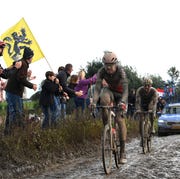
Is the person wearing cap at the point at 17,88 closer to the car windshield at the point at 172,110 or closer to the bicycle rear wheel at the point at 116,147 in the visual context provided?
the bicycle rear wheel at the point at 116,147

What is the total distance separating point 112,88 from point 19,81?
2094 mm

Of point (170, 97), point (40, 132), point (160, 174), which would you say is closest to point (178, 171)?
point (160, 174)

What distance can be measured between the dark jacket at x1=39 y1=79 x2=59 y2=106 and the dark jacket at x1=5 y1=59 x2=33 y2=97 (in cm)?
188

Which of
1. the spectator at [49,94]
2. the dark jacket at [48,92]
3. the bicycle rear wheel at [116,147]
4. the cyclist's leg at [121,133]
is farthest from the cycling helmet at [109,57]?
the dark jacket at [48,92]

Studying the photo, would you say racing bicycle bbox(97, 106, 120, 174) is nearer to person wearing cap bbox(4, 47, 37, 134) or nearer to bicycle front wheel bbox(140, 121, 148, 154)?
person wearing cap bbox(4, 47, 37, 134)

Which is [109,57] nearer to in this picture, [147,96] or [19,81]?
[19,81]

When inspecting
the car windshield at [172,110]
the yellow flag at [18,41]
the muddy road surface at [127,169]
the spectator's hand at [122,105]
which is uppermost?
the yellow flag at [18,41]

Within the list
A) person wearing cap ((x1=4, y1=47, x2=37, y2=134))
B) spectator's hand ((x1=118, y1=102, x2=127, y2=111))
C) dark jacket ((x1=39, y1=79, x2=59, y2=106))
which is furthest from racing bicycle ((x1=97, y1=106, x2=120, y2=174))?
dark jacket ((x1=39, y1=79, x2=59, y2=106))

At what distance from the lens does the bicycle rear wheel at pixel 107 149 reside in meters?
8.16

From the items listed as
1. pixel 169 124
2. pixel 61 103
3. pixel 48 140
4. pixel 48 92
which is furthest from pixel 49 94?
pixel 169 124

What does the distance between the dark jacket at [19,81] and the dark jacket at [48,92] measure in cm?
188

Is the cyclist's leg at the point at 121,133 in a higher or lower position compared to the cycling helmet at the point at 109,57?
lower

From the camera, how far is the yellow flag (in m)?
13.0

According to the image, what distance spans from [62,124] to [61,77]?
1512 mm
